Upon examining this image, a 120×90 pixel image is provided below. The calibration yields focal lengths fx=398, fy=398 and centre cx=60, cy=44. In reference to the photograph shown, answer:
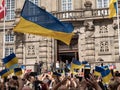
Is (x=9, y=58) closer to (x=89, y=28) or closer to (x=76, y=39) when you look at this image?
(x=89, y=28)

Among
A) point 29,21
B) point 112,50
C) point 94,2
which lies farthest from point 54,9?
point 29,21

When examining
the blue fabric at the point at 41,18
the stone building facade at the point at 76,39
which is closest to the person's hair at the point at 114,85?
the blue fabric at the point at 41,18

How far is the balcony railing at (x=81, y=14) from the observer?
31.4m

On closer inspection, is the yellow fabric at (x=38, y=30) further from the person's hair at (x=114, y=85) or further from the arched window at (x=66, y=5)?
the arched window at (x=66, y=5)

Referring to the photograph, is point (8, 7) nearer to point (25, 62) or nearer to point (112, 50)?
point (25, 62)

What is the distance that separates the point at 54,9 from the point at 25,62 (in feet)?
16.7

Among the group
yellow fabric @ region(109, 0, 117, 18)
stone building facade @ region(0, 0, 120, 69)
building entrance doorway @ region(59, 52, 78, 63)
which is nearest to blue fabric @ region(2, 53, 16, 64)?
yellow fabric @ region(109, 0, 117, 18)

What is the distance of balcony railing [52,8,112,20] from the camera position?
103 feet

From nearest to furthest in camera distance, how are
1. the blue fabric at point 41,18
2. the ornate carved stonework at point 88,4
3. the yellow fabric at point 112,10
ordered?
the blue fabric at point 41,18 → the yellow fabric at point 112,10 → the ornate carved stonework at point 88,4

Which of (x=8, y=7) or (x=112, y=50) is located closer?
(x=112, y=50)

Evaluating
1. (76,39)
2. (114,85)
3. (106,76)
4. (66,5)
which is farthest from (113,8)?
(114,85)

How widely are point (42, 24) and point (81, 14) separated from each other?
16397 millimetres

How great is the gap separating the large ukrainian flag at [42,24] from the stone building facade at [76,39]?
1346 cm

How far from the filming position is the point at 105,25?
3134cm
